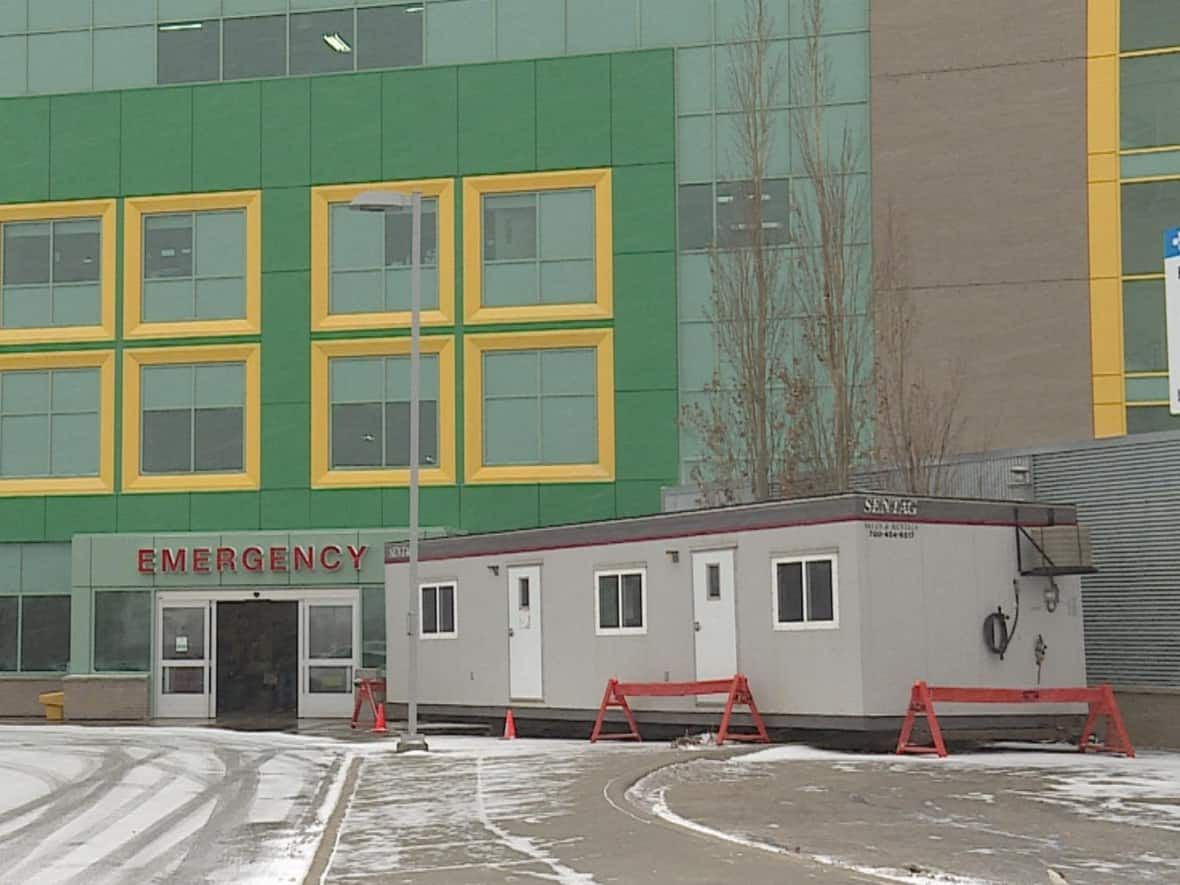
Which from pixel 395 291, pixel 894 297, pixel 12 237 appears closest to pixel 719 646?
pixel 894 297

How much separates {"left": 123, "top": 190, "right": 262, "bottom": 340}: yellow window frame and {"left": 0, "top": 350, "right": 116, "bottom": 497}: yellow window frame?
43.8 inches

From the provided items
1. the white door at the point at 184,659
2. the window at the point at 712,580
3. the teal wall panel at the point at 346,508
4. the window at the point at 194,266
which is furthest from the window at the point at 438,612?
the window at the point at 194,266

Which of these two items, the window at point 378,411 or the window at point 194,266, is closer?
the window at point 378,411

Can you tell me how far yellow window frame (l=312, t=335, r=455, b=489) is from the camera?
1609 inches

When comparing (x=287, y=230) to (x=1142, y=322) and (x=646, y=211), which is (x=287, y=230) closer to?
(x=646, y=211)

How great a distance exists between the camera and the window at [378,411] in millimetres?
41094

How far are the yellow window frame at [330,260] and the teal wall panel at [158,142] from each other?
12.0 feet

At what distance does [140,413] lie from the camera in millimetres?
42719

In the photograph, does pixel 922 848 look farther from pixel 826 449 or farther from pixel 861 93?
pixel 861 93

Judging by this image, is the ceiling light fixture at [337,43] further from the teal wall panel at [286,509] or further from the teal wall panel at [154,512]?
the teal wall panel at [154,512]

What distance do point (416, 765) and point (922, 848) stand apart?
10.4 meters

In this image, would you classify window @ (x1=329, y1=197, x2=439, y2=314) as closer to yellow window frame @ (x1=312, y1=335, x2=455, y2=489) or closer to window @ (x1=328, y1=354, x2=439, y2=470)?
yellow window frame @ (x1=312, y1=335, x2=455, y2=489)

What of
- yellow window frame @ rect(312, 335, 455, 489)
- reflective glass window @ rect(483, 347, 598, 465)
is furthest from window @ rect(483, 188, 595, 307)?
yellow window frame @ rect(312, 335, 455, 489)

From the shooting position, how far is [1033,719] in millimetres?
24641
